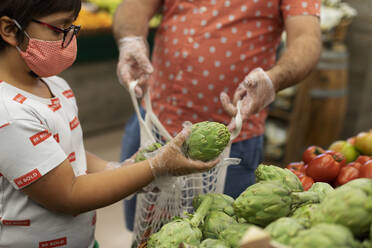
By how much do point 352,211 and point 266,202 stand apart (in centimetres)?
19

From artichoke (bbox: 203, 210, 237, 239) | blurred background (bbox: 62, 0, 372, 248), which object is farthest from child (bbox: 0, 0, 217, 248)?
blurred background (bbox: 62, 0, 372, 248)

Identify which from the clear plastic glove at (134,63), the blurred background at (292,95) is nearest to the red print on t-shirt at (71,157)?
the clear plastic glove at (134,63)

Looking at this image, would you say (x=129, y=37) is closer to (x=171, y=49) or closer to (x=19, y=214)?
(x=171, y=49)

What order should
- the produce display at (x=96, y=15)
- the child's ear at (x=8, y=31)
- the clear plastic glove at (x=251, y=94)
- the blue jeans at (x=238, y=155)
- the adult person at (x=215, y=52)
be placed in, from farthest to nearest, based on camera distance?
the produce display at (x=96, y=15)
the blue jeans at (x=238, y=155)
the adult person at (x=215, y=52)
the clear plastic glove at (x=251, y=94)
the child's ear at (x=8, y=31)

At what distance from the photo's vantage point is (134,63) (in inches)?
70.7

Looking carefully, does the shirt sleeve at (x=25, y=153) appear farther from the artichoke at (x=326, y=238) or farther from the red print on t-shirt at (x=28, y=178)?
the artichoke at (x=326, y=238)

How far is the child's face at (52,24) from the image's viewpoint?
1.16m

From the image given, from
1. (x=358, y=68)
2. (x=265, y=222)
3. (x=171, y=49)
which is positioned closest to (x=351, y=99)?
(x=358, y=68)

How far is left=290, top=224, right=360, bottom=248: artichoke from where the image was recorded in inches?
30.5

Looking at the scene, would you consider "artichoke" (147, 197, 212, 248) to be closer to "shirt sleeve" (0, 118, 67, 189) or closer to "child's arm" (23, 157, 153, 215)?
"child's arm" (23, 157, 153, 215)

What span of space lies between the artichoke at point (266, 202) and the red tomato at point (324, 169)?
1.56 feet

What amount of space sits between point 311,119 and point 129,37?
2.50m

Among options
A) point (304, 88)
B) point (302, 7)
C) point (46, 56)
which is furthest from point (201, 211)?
point (304, 88)

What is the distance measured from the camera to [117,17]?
197cm
